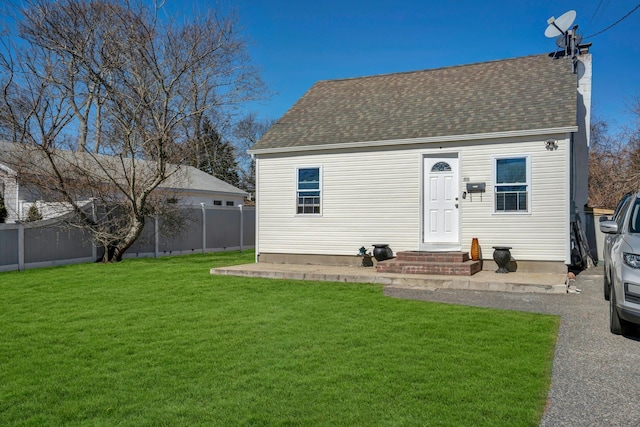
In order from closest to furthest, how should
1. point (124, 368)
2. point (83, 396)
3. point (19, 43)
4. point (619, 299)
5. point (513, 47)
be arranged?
1. point (83, 396)
2. point (124, 368)
3. point (619, 299)
4. point (19, 43)
5. point (513, 47)

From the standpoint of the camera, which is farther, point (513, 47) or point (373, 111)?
point (513, 47)

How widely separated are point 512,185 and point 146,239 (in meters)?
10.9

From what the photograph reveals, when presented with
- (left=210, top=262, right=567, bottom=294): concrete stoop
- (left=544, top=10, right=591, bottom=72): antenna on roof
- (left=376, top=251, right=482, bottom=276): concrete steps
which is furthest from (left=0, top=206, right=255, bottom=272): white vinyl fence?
(left=544, top=10, right=591, bottom=72): antenna on roof

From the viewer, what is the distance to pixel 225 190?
2300 centimetres

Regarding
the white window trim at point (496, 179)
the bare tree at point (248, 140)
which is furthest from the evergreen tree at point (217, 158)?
the white window trim at point (496, 179)

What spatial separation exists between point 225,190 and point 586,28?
51.3ft

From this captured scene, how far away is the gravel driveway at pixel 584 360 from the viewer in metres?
3.45

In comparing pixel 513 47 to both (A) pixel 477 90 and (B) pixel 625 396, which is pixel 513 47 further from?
(B) pixel 625 396

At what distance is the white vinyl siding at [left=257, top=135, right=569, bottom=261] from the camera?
10.2 metres

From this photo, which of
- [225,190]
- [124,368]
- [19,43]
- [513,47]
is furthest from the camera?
[225,190]

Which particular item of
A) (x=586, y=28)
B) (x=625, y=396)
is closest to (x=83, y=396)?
(x=625, y=396)

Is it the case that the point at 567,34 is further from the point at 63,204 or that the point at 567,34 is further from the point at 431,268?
the point at 63,204

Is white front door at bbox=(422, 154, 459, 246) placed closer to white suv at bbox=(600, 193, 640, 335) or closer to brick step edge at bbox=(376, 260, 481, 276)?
brick step edge at bbox=(376, 260, 481, 276)

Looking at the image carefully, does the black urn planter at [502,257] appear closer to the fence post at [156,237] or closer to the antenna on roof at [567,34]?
the antenna on roof at [567,34]
